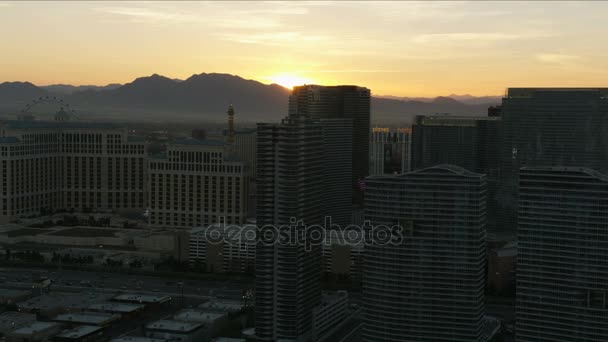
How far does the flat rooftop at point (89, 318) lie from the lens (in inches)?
1689

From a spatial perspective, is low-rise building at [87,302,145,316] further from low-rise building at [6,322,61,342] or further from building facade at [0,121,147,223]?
building facade at [0,121,147,223]

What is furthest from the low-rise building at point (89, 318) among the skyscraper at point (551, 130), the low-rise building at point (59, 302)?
the skyscraper at point (551, 130)

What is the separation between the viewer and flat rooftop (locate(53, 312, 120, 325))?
42906mm

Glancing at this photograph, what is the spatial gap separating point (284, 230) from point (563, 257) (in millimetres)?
12675

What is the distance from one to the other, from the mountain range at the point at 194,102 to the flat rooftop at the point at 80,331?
10819 cm

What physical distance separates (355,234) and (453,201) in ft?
60.0

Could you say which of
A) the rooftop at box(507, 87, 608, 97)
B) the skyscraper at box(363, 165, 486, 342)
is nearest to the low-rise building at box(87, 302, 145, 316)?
the skyscraper at box(363, 165, 486, 342)

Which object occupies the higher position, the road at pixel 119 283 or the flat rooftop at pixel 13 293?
the flat rooftop at pixel 13 293

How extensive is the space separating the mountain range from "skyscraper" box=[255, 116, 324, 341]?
4126 inches

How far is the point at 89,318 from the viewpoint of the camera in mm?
43438

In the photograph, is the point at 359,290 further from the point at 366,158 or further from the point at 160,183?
the point at 366,158

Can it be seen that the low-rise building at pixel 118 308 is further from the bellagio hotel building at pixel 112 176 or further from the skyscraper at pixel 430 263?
the bellagio hotel building at pixel 112 176

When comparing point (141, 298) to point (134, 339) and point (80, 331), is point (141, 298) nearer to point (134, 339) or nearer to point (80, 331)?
point (80, 331)

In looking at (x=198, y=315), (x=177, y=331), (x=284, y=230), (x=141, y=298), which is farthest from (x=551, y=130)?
(x=177, y=331)
